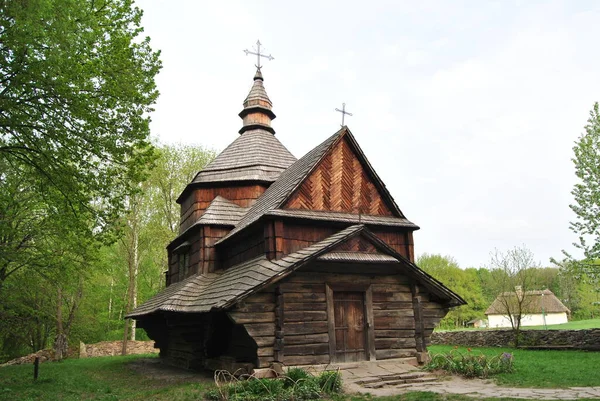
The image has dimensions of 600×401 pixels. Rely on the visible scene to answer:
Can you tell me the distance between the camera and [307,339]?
1165cm

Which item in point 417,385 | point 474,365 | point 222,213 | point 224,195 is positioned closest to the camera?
point 417,385

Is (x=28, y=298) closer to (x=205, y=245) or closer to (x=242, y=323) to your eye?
(x=205, y=245)

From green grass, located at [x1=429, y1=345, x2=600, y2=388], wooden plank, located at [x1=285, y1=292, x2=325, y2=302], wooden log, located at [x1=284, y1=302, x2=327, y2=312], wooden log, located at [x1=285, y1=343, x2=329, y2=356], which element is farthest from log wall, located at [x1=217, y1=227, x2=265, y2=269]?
green grass, located at [x1=429, y1=345, x2=600, y2=388]

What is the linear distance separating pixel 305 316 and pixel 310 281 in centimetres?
91

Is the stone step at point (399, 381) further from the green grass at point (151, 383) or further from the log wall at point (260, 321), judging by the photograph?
the log wall at point (260, 321)

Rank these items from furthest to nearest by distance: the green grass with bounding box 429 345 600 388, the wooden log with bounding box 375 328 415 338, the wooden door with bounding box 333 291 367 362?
the wooden log with bounding box 375 328 415 338 < the wooden door with bounding box 333 291 367 362 < the green grass with bounding box 429 345 600 388

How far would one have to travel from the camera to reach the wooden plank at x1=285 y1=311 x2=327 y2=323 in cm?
1150

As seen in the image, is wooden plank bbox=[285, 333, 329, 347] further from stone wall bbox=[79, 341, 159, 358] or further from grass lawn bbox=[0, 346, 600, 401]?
stone wall bbox=[79, 341, 159, 358]

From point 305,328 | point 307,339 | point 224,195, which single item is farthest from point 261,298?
point 224,195

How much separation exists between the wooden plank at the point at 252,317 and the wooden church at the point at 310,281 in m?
0.02

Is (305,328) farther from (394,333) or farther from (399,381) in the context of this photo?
(394,333)

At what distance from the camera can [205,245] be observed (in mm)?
15539

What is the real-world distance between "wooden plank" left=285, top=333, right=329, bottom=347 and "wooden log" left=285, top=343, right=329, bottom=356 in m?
0.07

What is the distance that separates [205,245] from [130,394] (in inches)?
235
